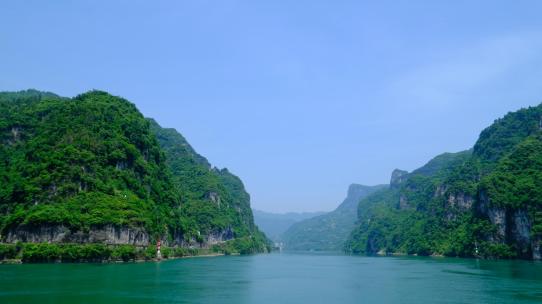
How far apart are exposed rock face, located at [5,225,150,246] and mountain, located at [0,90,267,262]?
0.19 meters

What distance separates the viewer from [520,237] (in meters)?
140

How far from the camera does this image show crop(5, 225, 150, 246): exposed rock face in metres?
102

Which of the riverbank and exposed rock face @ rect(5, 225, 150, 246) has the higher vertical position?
exposed rock face @ rect(5, 225, 150, 246)

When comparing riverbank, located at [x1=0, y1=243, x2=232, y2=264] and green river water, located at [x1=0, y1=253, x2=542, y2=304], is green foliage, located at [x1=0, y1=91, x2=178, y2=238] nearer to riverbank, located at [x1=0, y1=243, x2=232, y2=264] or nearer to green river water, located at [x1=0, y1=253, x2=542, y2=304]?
riverbank, located at [x1=0, y1=243, x2=232, y2=264]

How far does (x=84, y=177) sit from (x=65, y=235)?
20.6 metres

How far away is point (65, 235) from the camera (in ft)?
339

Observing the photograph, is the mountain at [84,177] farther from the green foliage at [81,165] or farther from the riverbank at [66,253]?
the riverbank at [66,253]

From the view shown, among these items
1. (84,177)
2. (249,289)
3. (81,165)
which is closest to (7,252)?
(84,177)

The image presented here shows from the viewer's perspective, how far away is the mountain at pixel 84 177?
106 m

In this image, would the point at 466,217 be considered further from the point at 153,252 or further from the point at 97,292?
the point at 97,292

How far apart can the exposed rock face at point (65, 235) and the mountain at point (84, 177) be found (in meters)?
0.19

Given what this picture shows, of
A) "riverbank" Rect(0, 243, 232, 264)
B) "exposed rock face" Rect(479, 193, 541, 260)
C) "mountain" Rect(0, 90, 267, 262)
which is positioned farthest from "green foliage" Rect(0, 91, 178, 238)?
"exposed rock face" Rect(479, 193, 541, 260)

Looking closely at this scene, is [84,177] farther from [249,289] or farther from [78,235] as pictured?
[249,289]

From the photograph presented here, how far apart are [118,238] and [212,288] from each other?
5691 centimetres
